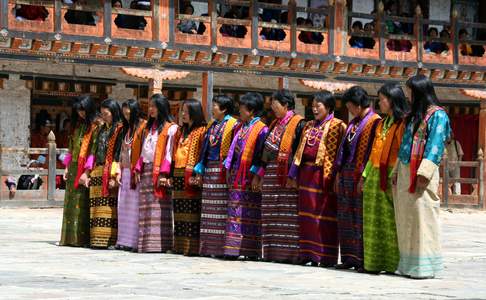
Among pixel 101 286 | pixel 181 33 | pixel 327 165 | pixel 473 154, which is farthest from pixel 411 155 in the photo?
pixel 473 154

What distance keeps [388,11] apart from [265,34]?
159 inches

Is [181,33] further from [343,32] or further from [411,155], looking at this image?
[411,155]

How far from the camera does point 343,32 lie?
76.6ft

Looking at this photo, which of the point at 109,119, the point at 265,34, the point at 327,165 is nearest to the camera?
the point at 327,165

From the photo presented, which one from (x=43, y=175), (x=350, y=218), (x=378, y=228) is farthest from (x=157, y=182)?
(x=43, y=175)

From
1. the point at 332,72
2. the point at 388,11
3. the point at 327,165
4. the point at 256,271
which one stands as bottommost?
the point at 256,271

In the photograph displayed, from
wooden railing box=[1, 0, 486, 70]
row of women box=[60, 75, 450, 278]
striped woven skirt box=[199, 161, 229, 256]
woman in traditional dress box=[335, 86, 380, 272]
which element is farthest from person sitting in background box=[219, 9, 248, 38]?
woman in traditional dress box=[335, 86, 380, 272]

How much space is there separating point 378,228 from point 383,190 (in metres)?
0.30

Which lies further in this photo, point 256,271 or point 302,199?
point 302,199

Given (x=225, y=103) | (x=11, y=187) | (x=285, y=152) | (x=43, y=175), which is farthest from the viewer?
(x=43, y=175)

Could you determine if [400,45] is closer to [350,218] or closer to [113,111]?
[113,111]

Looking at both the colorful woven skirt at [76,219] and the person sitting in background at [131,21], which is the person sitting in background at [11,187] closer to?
the person sitting in background at [131,21]

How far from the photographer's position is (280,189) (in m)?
9.62

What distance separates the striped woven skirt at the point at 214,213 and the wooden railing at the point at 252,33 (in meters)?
10.3
